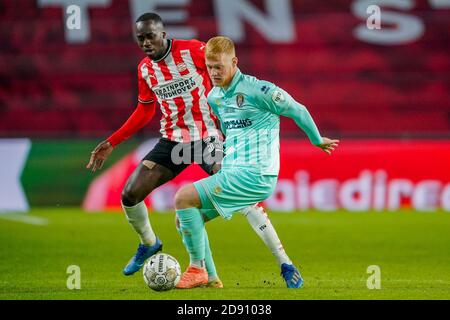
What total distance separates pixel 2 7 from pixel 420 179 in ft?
22.7

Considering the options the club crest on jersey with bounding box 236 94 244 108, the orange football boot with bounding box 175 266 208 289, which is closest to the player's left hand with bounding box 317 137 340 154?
the club crest on jersey with bounding box 236 94 244 108

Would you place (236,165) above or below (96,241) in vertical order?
above

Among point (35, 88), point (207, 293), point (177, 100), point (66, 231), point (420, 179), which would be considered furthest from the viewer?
point (35, 88)

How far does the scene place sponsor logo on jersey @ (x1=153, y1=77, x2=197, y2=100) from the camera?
795 centimetres

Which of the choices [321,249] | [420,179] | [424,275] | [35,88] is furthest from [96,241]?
[35,88]

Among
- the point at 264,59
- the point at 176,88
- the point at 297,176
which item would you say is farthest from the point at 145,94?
the point at 264,59

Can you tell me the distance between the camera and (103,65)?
16125mm

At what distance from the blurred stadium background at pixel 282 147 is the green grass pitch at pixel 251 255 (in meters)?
0.02

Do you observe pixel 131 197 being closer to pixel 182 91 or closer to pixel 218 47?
pixel 182 91

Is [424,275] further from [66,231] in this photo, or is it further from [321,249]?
[66,231]

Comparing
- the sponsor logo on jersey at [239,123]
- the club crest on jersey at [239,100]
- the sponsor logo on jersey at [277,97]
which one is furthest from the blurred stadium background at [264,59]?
the sponsor logo on jersey at [277,97]

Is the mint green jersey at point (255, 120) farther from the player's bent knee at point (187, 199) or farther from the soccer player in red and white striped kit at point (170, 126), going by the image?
the soccer player in red and white striped kit at point (170, 126)

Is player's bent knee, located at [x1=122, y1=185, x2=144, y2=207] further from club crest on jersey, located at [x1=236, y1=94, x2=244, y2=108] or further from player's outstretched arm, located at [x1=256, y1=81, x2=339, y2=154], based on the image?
player's outstretched arm, located at [x1=256, y1=81, x2=339, y2=154]

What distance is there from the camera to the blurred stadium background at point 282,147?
8.57 metres
